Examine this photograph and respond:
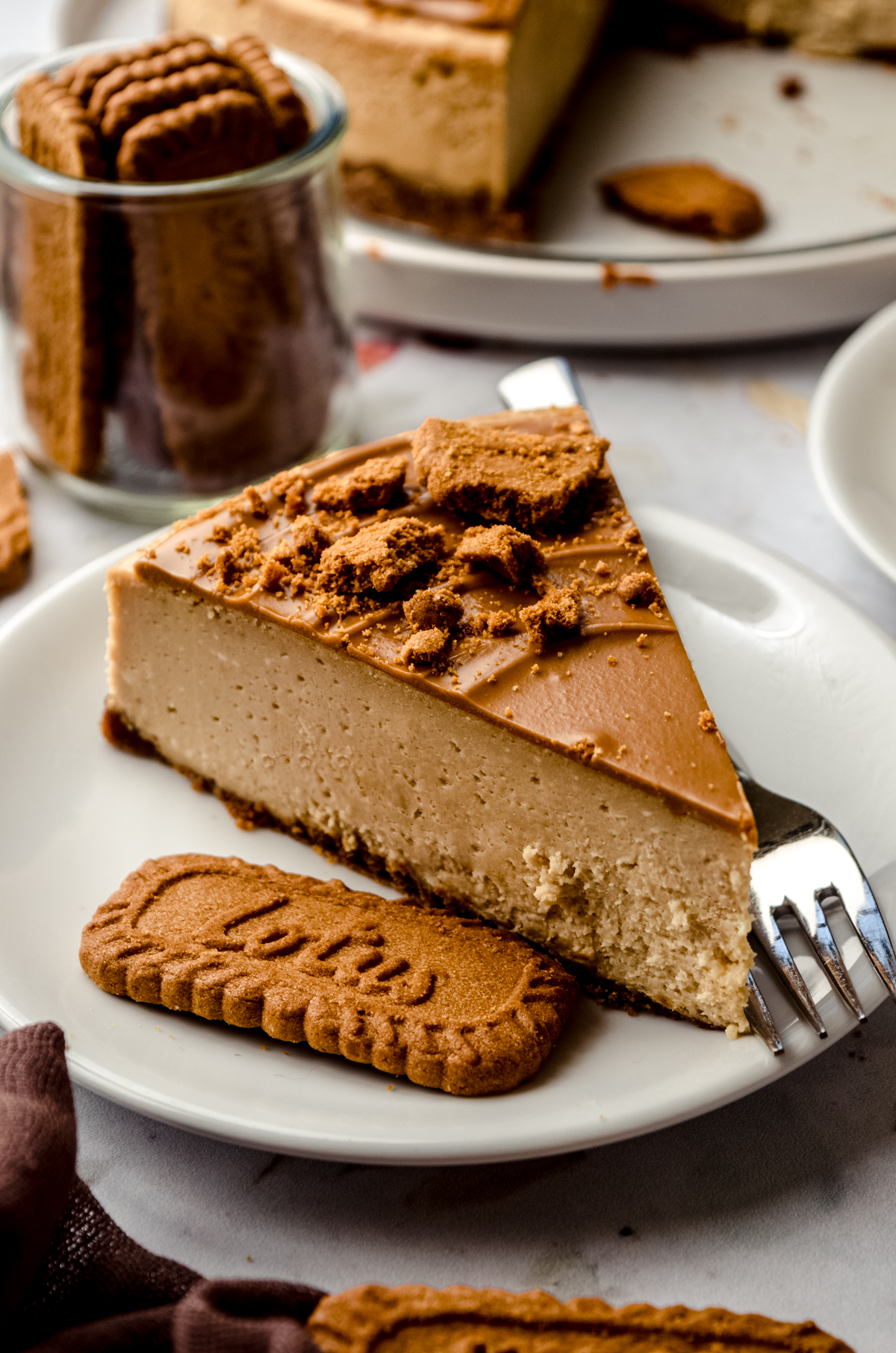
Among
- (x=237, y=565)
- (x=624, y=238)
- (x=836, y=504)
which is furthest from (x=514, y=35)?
(x=237, y=565)

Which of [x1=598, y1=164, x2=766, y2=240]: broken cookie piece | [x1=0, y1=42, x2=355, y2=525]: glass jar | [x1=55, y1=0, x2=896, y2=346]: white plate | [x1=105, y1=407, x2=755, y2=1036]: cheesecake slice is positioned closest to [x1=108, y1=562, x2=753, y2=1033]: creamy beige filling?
[x1=105, y1=407, x2=755, y2=1036]: cheesecake slice

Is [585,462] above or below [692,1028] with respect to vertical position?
above

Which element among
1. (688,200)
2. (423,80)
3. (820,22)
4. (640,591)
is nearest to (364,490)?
(640,591)

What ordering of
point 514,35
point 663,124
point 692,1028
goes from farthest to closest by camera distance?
point 663,124 < point 514,35 < point 692,1028

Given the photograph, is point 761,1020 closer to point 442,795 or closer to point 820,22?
point 442,795

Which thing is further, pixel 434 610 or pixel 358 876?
pixel 358 876

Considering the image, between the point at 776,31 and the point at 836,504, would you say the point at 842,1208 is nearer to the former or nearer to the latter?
the point at 836,504

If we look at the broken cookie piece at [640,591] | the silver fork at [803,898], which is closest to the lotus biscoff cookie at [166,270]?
the broken cookie piece at [640,591]

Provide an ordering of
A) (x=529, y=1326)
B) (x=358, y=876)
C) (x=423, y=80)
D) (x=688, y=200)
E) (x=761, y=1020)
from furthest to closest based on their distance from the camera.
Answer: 1. (x=688, y=200)
2. (x=423, y=80)
3. (x=358, y=876)
4. (x=761, y=1020)
5. (x=529, y=1326)
